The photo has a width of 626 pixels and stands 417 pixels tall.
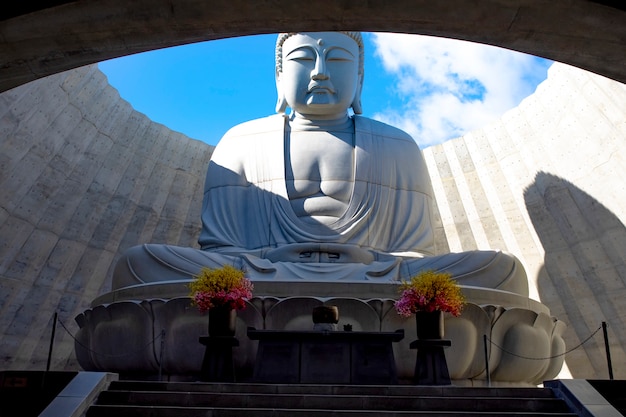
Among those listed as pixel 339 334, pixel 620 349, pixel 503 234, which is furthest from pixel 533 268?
pixel 339 334

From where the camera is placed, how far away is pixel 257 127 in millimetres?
8789

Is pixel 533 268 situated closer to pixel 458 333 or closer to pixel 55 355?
pixel 458 333

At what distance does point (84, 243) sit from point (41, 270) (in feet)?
2.24

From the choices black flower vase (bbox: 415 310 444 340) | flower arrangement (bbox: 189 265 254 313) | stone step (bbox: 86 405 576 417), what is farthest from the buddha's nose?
stone step (bbox: 86 405 576 417)

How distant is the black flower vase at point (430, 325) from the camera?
5.11 metres

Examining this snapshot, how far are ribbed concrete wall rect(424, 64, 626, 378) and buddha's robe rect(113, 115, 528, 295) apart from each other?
180cm

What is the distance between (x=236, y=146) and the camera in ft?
28.3

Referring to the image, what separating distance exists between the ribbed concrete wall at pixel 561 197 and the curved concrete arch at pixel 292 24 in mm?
5836

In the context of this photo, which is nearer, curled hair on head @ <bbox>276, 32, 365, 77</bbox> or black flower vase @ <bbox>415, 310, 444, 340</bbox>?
black flower vase @ <bbox>415, 310, 444, 340</bbox>

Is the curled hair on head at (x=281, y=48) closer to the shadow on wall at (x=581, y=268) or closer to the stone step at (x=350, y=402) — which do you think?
the shadow on wall at (x=581, y=268)

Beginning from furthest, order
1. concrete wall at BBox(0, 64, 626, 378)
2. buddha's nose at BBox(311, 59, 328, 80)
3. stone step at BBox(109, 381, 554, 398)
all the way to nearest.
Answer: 1. concrete wall at BBox(0, 64, 626, 378)
2. buddha's nose at BBox(311, 59, 328, 80)
3. stone step at BBox(109, 381, 554, 398)

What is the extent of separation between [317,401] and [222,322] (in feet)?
4.55

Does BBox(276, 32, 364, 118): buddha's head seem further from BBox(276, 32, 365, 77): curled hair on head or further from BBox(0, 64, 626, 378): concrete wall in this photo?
BBox(0, 64, 626, 378): concrete wall

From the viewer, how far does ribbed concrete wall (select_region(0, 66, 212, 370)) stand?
8438mm
